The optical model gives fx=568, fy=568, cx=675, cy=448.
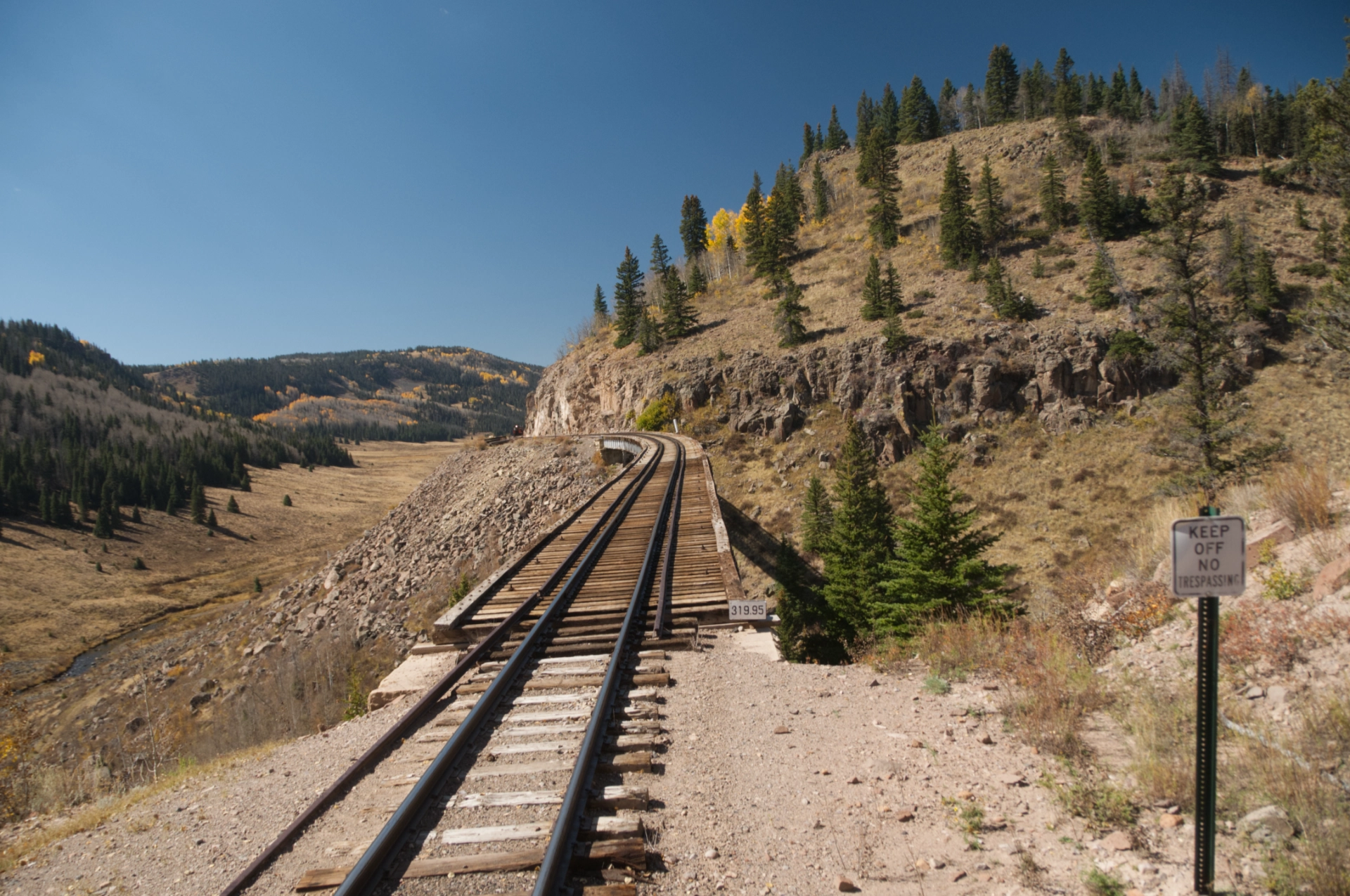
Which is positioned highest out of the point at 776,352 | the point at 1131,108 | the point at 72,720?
the point at 1131,108

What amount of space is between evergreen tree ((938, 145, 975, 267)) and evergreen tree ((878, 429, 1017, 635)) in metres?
49.7

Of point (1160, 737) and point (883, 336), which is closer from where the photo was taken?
point (1160, 737)

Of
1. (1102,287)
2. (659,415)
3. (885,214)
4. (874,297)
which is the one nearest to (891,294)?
(874,297)

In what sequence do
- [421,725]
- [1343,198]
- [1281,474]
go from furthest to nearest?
[1343,198] < [1281,474] < [421,725]

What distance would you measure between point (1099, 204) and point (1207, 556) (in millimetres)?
65418

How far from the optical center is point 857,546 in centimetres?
2077

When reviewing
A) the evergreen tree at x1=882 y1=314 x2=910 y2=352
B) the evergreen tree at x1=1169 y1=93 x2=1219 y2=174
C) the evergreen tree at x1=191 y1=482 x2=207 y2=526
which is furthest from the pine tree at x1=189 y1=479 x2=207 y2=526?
the evergreen tree at x1=1169 y1=93 x2=1219 y2=174

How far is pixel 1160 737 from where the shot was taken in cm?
439

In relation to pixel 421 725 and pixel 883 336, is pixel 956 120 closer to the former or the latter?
pixel 883 336

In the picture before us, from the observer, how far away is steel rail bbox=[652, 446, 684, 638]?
8523mm

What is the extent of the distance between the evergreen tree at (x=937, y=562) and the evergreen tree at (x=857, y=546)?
14.2ft

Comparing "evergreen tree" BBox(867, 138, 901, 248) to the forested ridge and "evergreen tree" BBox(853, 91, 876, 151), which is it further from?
the forested ridge

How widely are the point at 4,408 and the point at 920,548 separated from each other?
20961cm

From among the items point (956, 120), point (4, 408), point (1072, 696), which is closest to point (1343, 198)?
point (1072, 696)
